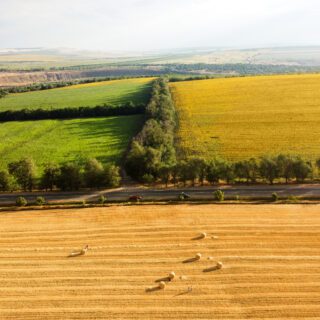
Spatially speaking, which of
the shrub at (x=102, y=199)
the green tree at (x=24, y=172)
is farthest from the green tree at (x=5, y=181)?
the shrub at (x=102, y=199)

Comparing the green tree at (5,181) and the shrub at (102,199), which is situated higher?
the green tree at (5,181)

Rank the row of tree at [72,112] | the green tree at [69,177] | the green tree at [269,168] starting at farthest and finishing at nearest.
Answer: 1. the row of tree at [72,112]
2. the green tree at [69,177]
3. the green tree at [269,168]

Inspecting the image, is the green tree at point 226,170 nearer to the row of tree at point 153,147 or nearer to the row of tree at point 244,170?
the row of tree at point 244,170

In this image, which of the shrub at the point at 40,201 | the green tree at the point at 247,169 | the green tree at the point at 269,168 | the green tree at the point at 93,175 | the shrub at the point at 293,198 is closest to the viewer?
the shrub at the point at 293,198

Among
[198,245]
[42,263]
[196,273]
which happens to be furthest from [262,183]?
[42,263]

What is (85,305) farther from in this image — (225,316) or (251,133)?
(251,133)

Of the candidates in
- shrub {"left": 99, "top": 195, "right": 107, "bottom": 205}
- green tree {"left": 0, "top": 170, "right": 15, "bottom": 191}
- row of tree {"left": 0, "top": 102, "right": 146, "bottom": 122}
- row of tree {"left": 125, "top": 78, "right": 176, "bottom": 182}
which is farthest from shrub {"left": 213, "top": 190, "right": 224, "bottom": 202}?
row of tree {"left": 0, "top": 102, "right": 146, "bottom": 122}

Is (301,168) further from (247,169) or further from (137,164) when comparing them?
(137,164)

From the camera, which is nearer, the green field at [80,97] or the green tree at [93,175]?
the green tree at [93,175]
